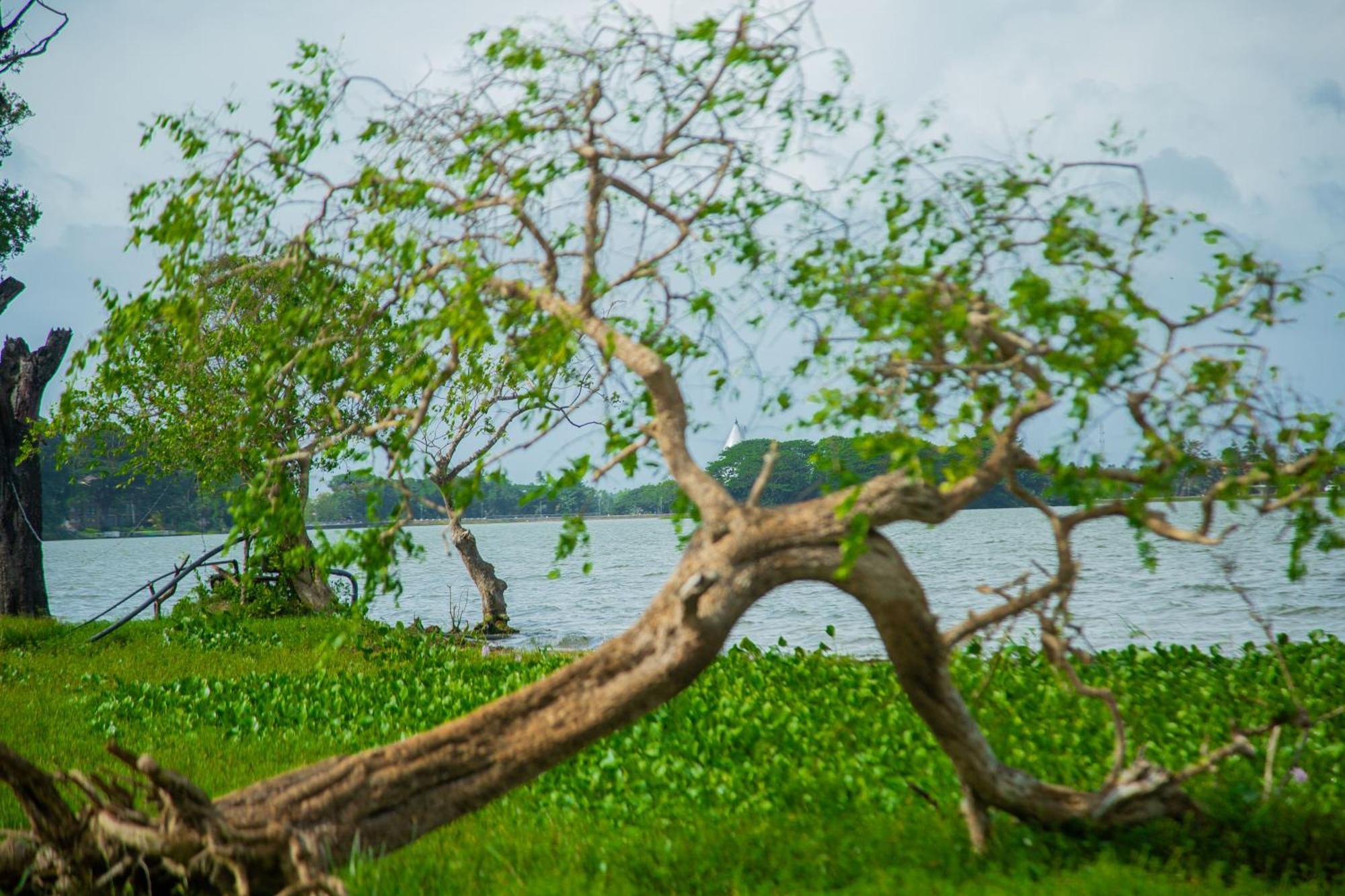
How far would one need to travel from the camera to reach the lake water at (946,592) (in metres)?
20.8

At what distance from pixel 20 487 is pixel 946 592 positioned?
24.1 m

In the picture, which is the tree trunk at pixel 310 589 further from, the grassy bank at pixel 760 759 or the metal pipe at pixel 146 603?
the grassy bank at pixel 760 759

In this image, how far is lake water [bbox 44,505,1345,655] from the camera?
68.2ft

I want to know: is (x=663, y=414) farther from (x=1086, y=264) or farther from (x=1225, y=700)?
(x=1225, y=700)

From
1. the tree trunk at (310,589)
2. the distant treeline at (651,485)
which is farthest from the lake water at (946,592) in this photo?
the tree trunk at (310,589)

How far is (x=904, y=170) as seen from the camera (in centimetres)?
A: 630

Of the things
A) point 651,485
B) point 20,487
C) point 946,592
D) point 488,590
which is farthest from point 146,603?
point 946,592

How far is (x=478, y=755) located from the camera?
5.38 metres

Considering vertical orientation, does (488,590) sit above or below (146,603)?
below

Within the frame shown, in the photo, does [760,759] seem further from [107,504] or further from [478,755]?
[107,504]

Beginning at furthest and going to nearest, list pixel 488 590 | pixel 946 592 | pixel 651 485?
pixel 946 592
pixel 488 590
pixel 651 485

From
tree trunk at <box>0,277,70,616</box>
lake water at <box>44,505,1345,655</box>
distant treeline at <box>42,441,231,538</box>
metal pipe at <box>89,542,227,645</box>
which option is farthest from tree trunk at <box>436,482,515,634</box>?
distant treeline at <box>42,441,231,538</box>

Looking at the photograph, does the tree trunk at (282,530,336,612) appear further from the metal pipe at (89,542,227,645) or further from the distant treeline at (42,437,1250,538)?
the metal pipe at (89,542,227,645)

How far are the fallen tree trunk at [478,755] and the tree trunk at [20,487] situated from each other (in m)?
13.9
